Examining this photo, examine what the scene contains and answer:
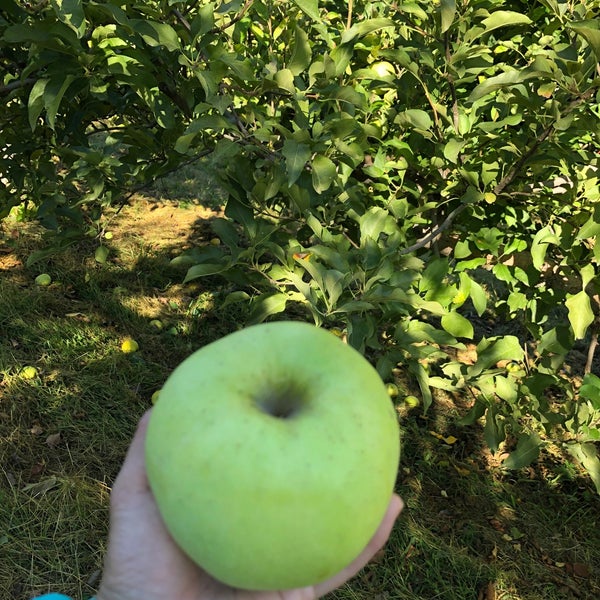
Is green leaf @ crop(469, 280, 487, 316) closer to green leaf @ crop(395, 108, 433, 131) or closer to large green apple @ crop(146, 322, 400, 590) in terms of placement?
green leaf @ crop(395, 108, 433, 131)

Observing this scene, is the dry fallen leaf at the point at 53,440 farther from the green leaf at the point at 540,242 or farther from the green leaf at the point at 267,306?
the green leaf at the point at 540,242

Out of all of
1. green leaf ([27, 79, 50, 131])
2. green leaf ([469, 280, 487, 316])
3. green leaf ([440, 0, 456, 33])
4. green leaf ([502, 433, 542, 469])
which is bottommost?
green leaf ([502, 433, 542, 469])

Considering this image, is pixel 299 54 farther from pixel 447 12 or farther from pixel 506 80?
pixel 506 80

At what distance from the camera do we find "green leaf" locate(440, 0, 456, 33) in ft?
5.21

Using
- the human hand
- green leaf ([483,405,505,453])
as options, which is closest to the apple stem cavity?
the human hand

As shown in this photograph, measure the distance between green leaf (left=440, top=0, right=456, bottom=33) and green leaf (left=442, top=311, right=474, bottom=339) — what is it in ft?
2.72

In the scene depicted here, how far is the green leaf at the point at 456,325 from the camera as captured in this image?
1851 millimetres

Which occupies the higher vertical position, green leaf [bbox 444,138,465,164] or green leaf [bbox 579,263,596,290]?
green leaf [bbox 444,138,465,164]

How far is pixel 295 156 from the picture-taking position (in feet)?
5.22

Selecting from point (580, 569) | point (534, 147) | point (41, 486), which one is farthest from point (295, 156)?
point (580, 569)

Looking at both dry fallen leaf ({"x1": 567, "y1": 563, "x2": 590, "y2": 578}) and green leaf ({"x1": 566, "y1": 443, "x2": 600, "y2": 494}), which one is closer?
green leaf ({"x1": 566, "y1": 443, "x2": 600, "y2": 494})

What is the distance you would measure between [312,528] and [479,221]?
1480 mm

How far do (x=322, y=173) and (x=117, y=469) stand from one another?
163 cm

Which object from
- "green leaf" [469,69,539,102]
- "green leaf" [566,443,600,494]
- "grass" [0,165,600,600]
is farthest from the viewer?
"grass" [0,165,600,600]
